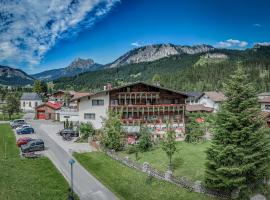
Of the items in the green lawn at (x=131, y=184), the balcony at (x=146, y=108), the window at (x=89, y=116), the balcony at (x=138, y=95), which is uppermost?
the balcony at (x=138, y=95)

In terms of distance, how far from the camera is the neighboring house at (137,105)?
48344 mm

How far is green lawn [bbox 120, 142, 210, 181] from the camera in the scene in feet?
90.2

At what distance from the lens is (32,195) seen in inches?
880

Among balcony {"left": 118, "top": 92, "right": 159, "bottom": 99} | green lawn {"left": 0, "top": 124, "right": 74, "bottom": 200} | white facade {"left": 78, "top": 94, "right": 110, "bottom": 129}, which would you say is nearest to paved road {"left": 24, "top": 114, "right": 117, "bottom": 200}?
green lawn {"left": 0, "top": 124, "right": 74, "bottom": 200}

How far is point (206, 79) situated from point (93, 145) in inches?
5905

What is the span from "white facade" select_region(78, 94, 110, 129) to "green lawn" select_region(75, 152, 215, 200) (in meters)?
18.2

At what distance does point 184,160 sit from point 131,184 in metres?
8.77

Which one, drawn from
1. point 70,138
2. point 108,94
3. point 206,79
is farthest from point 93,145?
point 206,79

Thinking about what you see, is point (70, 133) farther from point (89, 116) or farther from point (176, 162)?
point (176, 162)

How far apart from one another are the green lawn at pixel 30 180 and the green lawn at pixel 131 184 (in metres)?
3.70

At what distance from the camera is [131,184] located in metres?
25.1

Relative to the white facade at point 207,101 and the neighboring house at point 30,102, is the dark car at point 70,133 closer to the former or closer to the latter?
the white facade at point 207,101

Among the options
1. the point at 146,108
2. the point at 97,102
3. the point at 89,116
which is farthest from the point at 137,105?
the point at 89,116

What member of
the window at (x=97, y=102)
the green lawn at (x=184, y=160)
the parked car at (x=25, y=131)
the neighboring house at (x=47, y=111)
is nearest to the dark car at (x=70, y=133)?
the window at (x=97, y=102)
